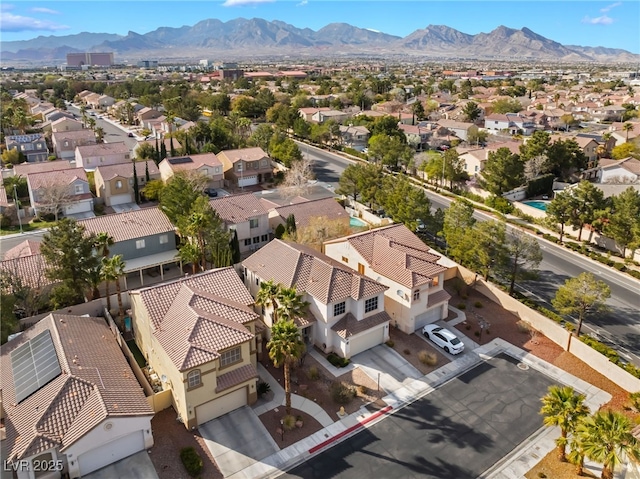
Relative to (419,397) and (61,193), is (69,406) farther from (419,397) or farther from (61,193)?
(61,193)

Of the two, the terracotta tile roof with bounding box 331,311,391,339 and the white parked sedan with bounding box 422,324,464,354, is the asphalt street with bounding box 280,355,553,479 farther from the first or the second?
the terracotta tile roof with bounding box 331,311,391,339

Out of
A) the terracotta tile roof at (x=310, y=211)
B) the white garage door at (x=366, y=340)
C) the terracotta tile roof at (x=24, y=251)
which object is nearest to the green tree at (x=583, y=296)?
the white garage door at (x=366, y=340)

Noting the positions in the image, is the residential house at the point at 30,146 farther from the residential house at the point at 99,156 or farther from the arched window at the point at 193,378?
the arched window at the point at 193,378

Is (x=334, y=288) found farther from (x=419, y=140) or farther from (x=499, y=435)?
(x=419, y=140)

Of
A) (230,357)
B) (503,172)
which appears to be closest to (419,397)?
(230,357)

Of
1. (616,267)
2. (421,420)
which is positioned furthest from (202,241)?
(616,267)

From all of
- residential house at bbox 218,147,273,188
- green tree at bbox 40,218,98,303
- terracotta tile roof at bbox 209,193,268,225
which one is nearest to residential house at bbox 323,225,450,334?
terracotta tile roof at bbox 209,193,268,225

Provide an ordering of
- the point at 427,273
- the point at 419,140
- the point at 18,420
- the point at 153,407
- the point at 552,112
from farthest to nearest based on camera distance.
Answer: the point at 552,112, the point at 419,140, the point at 427,273, the point at 153,407, the point at 18,420
